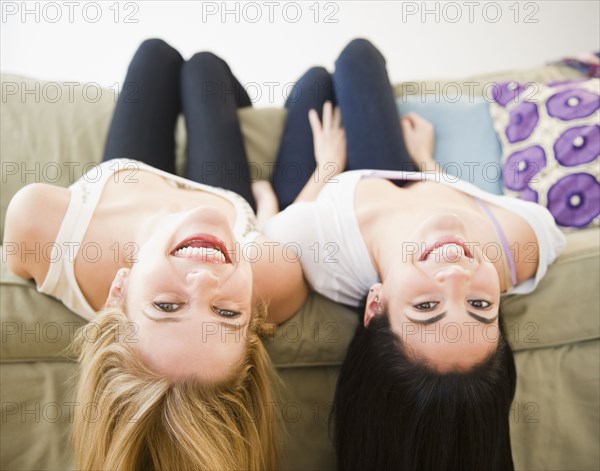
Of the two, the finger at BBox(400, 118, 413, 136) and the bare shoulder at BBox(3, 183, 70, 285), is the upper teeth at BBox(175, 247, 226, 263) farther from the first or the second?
the finger at BBox(400, 118, 413, 136)

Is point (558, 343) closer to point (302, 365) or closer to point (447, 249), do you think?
point (447, 249)

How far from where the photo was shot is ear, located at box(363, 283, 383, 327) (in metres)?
1.09

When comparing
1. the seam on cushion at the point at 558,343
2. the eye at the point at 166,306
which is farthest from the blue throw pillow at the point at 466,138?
the eye at the point at 166,306

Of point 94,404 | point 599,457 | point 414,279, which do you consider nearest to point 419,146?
point 414,279

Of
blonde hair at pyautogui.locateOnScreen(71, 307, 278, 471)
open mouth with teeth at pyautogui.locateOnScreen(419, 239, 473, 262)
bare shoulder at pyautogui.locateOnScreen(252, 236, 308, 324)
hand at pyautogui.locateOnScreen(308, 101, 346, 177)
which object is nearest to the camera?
blonde hair at pyautogui.locateOnScreen(71, 307, 278, 471)

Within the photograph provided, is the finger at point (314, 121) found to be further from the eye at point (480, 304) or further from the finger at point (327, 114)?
the eye at point (480, 304)

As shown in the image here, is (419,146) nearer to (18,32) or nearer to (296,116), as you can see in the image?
(296,116)

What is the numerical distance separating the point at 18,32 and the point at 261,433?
194cm

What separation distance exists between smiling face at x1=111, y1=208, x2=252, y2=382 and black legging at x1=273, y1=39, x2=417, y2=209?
0.49 m

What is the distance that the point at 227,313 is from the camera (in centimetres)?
96

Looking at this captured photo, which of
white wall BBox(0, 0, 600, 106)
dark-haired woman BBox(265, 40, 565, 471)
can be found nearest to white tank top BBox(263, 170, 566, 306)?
dark-haired woman BBox(265, 40, 565, 471)

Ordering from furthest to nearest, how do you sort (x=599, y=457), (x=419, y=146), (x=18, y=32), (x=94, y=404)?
(x=18, y=32)
(x=419, y=146)
(x=599, y=457)
(x=94, y=404)

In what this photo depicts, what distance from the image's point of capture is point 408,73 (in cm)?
214

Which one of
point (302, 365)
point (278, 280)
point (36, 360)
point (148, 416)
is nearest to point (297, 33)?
point (278, 280)
